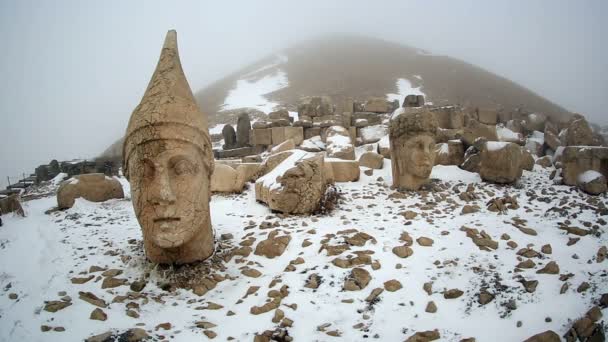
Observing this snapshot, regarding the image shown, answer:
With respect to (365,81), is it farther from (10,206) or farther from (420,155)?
(10,206)

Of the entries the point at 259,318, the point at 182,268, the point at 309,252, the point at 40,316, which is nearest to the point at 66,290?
the point at 40,316

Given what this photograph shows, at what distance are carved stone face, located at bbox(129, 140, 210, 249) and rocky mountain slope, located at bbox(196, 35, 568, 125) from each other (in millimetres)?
18839

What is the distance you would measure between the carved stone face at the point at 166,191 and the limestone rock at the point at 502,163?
558cm

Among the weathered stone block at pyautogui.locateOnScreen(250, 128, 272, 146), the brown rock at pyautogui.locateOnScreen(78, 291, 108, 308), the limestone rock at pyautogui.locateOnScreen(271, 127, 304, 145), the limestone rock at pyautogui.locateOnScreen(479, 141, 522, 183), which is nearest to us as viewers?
the brown rock at pyautogui.locateOnScreen(78, 291, 108, 308)

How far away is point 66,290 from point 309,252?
8.18 ft

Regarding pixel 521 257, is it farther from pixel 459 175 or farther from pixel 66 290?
pixel 66 290

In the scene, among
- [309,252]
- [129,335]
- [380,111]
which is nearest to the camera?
[129,335]

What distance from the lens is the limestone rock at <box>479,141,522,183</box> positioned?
6.69 meters

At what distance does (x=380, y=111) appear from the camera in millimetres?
15039

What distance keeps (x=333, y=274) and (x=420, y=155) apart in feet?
11.4

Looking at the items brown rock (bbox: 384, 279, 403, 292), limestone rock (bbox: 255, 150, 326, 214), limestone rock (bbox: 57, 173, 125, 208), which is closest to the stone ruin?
limestone rock (bbox: 255, 150, 326, 214)

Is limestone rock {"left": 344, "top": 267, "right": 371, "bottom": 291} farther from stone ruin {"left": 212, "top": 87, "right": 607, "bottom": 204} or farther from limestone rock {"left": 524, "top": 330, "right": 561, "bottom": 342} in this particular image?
stone ruin {"left": 212, "top": 87, "right": 607, "bottom": 204}

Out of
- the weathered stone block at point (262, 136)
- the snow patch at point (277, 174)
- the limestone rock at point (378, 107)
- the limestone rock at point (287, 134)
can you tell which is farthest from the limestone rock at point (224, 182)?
the limestone rock at point (378, 107)

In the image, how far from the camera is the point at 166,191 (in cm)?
358
